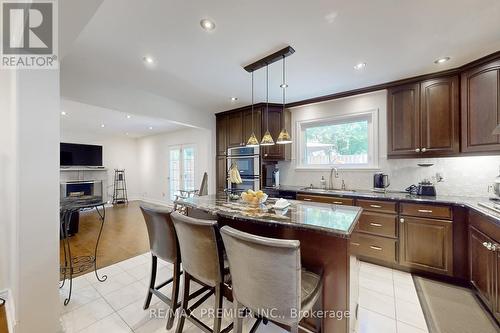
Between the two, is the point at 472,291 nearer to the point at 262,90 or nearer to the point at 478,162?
the point at 478,162

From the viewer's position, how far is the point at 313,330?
1.46m

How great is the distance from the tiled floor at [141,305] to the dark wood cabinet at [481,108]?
1779 mm

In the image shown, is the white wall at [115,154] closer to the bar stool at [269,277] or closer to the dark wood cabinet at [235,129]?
the dark wood cabinet at [235,129]

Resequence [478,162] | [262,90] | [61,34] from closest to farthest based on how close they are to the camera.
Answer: [61,34], [478,162], [262,90]

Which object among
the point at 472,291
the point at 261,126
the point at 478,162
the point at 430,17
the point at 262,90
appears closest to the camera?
the point at 430,17

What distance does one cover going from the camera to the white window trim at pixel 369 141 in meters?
3.22

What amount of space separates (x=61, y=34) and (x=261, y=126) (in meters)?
3.01

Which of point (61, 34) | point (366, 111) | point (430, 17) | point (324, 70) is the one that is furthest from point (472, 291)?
point (61, 34)

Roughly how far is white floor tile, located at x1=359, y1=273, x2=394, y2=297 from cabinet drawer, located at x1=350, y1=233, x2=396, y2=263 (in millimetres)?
288

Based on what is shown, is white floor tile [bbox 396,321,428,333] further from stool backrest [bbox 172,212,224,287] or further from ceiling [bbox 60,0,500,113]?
ceiling [bbox 60,0,500,113]

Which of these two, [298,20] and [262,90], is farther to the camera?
[262,90]

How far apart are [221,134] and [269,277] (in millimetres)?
3883

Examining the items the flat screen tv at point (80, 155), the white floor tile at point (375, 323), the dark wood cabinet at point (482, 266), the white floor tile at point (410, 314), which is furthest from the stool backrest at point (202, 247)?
the flat screen tv at point (80, 155)

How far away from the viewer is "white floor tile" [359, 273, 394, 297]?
221 cm
